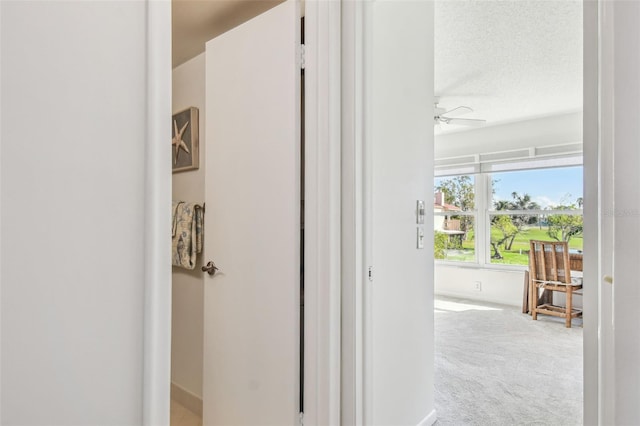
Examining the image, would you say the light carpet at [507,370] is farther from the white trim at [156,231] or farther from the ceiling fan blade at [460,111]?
the ceiling fan blade at [460,111]

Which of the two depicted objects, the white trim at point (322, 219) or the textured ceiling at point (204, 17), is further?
the textured ceiling at point (204, 17)

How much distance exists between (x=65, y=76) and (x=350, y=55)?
1.01 metres

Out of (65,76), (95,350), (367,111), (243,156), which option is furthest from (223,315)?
(65,76)

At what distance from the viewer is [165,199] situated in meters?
0.86

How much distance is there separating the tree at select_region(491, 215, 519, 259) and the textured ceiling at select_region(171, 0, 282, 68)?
192 inches

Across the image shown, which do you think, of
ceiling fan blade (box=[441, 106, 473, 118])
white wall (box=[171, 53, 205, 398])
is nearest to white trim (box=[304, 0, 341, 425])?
white wall (box=[171, 53, 205, 398])

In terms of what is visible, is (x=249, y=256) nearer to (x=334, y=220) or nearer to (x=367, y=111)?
(x=334, y=220)

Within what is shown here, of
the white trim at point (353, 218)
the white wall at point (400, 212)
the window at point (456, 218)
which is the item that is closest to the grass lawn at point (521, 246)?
the window at point (456, 218)

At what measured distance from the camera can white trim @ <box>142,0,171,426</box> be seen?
83 centimetres

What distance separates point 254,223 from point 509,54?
2.76 metres

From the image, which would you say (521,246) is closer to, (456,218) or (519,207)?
(519,207)

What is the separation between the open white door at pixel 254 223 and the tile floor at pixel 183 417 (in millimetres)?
382

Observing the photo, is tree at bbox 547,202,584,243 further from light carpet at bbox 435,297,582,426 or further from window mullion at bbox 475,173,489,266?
light carpet at bbox 435,297,582,426

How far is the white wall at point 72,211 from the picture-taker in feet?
2.17
